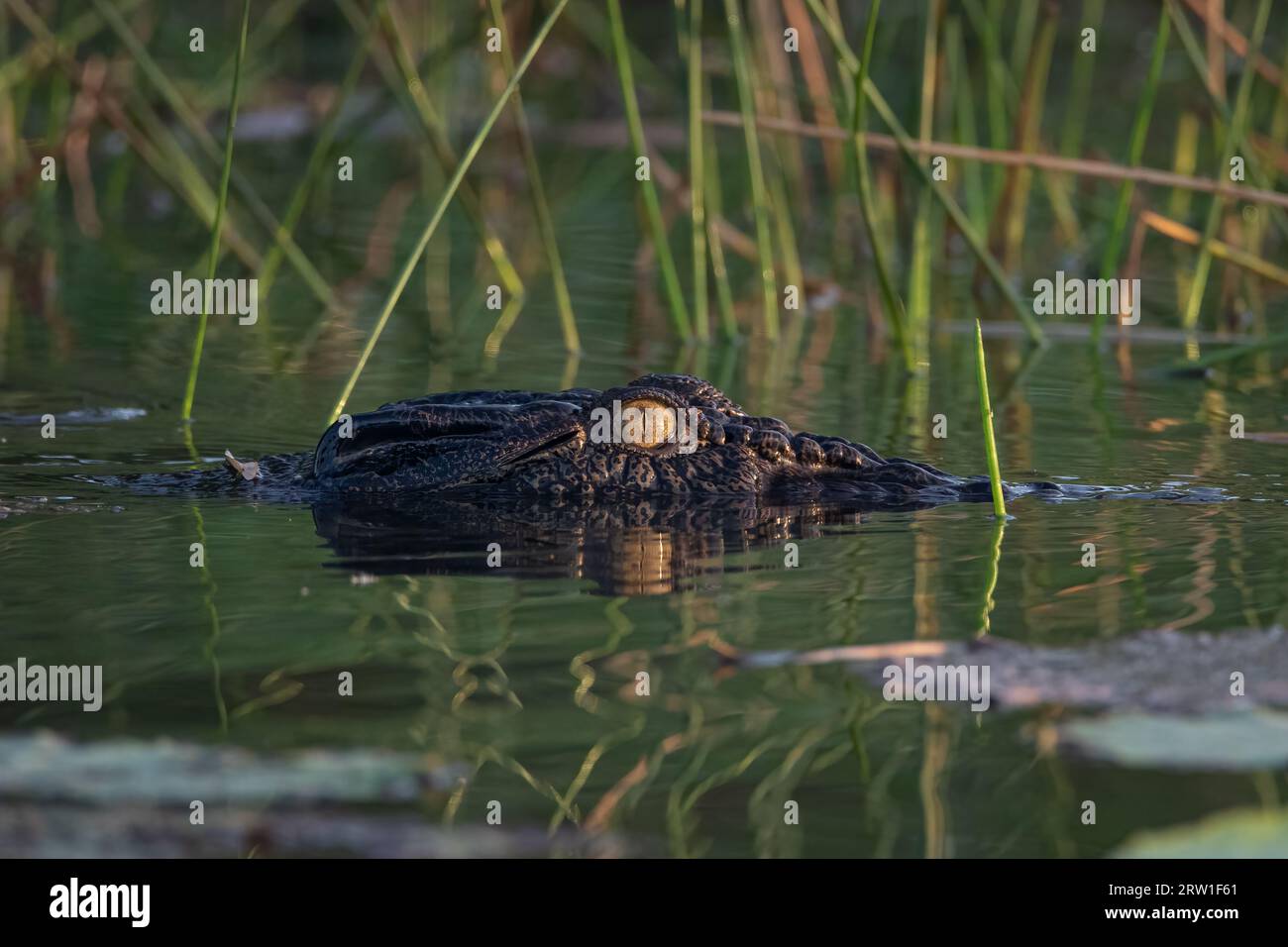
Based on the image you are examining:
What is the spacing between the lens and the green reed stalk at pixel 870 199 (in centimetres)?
826

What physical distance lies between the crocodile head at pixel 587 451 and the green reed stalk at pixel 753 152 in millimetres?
2705

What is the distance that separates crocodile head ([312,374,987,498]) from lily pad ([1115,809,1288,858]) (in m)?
3.34

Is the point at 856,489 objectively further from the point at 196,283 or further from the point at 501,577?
the point at 196,283

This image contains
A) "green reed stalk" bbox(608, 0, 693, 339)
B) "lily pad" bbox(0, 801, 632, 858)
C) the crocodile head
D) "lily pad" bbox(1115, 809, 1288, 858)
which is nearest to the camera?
"lily pad" bbox(1115, 809, 1288, 858)

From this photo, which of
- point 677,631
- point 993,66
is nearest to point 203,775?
point 677,631

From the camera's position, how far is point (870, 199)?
9.36 metres

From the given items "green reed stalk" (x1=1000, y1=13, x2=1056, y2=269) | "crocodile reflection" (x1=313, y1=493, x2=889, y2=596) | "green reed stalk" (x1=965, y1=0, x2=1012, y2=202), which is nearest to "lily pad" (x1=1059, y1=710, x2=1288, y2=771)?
"crocodile reflection" (x1=313, y1=493, x2=889, y2=596)

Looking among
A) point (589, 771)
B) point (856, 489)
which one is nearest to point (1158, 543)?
point (856, 489)

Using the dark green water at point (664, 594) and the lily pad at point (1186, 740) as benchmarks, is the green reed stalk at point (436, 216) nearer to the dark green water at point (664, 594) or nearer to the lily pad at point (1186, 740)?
the dark green water at point (664, 594)

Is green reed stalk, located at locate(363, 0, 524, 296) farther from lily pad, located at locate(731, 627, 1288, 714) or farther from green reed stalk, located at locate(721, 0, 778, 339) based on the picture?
lily pad, located at locate(731, 627, 1288, 714)

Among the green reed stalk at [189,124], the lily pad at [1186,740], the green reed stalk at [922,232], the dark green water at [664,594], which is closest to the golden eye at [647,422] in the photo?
the dark green water at [664,594]

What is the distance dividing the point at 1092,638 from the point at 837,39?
4.39 metres

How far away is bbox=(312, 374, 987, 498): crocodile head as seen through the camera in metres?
6.59

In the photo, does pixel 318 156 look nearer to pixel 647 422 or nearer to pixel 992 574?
pixel 647 422
